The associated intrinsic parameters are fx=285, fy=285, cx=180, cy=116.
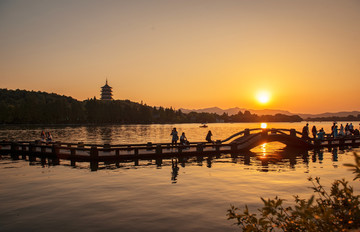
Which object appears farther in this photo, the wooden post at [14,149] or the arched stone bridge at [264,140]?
the arched stone bridge at [264,140]

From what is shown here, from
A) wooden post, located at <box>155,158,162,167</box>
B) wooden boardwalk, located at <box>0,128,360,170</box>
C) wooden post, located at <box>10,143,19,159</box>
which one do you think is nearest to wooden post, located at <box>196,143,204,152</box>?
wooden boardwalk, located at <box>0,128,360,170</box>

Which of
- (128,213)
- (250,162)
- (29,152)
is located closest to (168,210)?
(128,213)

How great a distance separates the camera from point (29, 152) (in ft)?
88.9

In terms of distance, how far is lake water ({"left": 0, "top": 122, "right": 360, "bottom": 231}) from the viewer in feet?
31.9

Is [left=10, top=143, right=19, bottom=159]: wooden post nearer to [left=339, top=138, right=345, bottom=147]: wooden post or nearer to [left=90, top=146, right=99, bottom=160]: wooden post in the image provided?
[left=90, top=146, right=99, bottom=160]: wooden post

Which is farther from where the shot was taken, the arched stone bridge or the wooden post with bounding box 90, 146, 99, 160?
the arched stone bridge

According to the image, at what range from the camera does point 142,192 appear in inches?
534

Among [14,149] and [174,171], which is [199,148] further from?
[14,149]

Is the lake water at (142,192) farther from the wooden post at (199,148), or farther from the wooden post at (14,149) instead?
the wooden post at (14,149)

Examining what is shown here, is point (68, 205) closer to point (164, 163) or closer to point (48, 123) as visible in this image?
point (164, 163)

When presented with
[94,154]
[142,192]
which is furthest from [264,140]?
[142,192]

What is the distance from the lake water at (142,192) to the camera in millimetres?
9711

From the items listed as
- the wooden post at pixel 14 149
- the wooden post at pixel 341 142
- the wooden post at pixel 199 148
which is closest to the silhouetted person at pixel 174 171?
the wooden post at pixel 199 148

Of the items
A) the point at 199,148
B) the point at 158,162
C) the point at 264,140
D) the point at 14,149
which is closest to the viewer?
the point at 158,162
